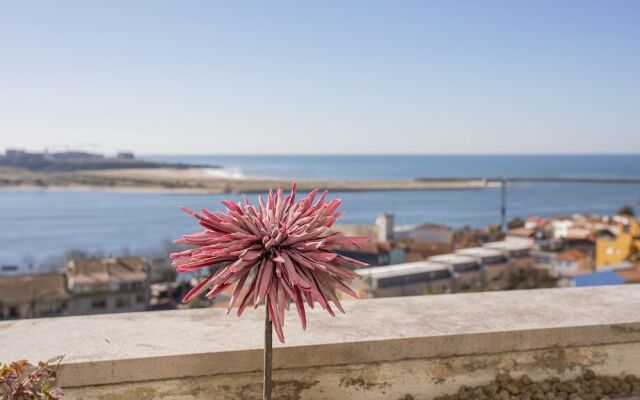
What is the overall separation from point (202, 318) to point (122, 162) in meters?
124

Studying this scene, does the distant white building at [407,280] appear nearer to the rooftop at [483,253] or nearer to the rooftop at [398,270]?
the rooftop at [398,270]

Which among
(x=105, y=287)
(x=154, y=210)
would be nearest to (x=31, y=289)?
(x=105, y=287)

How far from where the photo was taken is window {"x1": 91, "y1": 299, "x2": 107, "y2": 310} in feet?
53.8

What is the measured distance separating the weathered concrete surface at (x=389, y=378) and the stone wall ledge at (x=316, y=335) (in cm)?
2

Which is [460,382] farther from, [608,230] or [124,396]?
[608,230]

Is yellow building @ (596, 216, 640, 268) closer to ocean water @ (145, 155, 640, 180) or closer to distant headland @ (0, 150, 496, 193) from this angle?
distant headland @ (0, 150, 496, 193)

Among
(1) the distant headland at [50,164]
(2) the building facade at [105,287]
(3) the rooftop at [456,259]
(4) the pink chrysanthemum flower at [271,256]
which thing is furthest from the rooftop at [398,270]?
(1) the distant headland at [50,164]

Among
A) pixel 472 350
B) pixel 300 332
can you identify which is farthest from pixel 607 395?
pixel 300 332

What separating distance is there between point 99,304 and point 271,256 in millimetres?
16709

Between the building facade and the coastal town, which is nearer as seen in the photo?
the coastal town

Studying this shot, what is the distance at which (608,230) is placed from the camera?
25656 mm

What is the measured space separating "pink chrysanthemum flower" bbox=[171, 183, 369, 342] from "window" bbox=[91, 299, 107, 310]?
54.0 ft

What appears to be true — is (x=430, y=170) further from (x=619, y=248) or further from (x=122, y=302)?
(x=122, y=302)

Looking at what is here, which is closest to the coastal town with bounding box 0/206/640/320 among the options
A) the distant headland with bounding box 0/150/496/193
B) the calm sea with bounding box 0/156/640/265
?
the calm sea with bounding box 0/156/640/265
